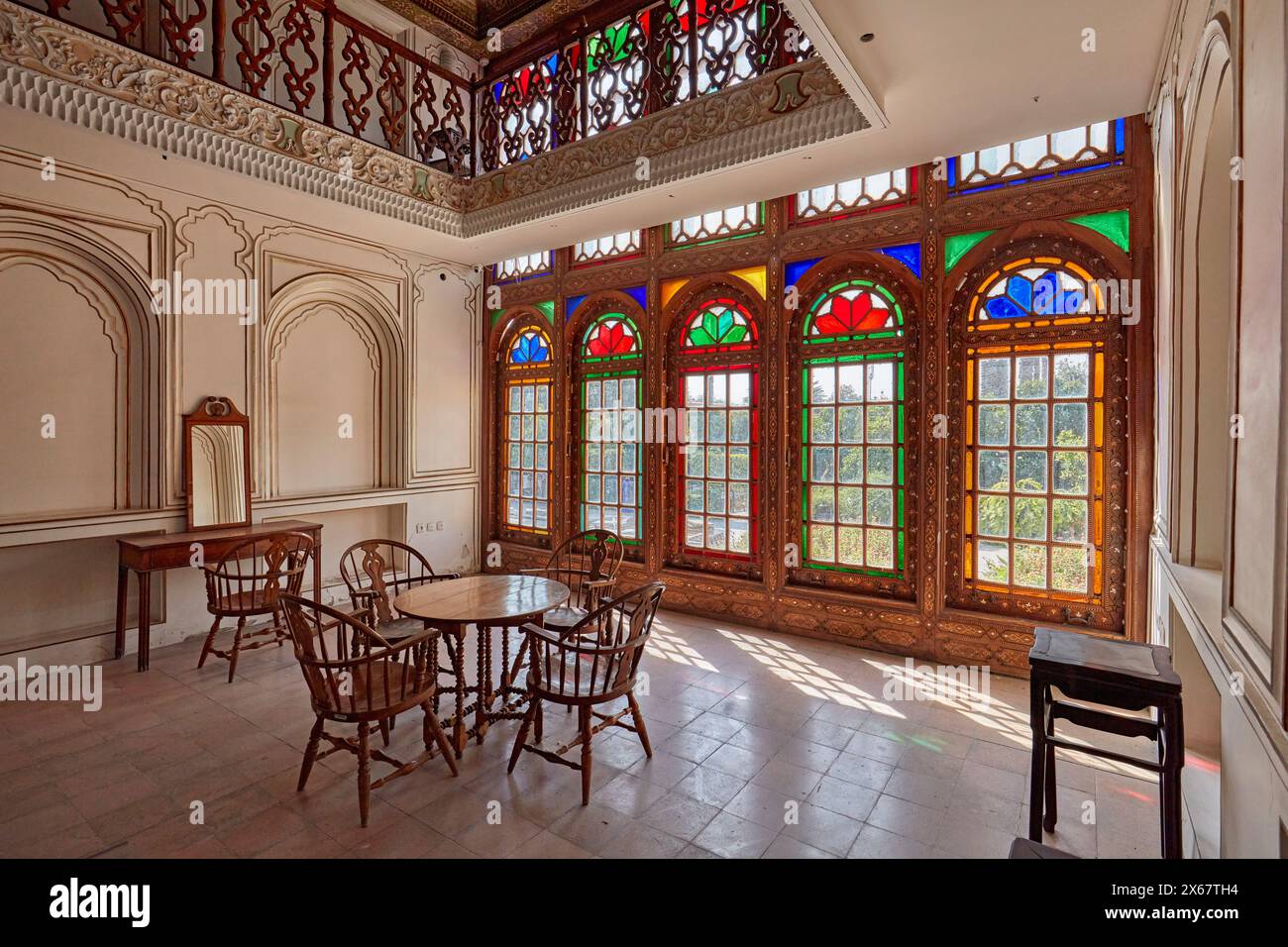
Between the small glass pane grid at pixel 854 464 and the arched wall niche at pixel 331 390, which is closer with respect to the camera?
the small glass pane grid at pixel 854 464

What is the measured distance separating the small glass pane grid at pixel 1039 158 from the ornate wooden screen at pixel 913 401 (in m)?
0.02

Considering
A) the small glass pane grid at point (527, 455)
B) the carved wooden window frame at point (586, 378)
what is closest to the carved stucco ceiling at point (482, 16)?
the carved wooden window frame at point (586, 378)

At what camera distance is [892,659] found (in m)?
4.95

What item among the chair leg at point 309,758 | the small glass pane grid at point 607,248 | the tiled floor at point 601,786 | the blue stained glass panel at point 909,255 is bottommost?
the tiled floor at point 601,786

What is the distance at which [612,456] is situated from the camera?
6723 millimetres

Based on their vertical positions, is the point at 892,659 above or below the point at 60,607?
below

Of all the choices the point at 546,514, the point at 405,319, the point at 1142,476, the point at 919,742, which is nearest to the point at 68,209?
the point at 405,319

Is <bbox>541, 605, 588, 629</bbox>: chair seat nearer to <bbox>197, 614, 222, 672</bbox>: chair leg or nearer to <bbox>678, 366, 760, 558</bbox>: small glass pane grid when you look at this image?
<bbox>678, 366, 760, 558</bbox>: small glass pane grid

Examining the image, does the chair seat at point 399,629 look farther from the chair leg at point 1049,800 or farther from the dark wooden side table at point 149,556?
the chair leg at point 1049,800

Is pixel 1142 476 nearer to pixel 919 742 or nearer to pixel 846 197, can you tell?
pixel 919 742

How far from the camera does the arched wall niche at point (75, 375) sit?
4.51 m

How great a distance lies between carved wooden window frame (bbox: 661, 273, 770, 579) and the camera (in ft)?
18.8

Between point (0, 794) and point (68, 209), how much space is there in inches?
155

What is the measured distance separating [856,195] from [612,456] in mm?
3326
